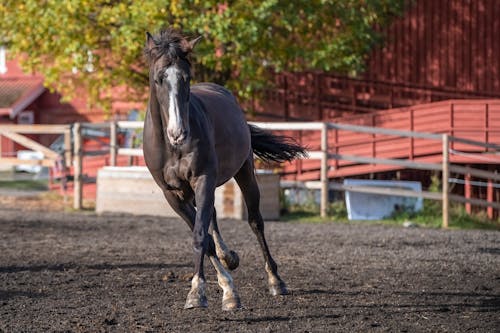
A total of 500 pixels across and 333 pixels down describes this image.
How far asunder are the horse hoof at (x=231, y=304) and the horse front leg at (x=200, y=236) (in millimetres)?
180

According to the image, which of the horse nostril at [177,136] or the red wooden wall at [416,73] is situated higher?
the red wooden wall at [416,73]

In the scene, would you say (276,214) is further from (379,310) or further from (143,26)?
(379,310)

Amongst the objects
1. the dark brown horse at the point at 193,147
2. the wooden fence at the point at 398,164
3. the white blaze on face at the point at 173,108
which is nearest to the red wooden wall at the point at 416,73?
the wooden fence at the point at 398,164

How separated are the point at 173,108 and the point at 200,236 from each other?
0.98m

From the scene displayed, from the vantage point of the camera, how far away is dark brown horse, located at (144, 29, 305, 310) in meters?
6.83

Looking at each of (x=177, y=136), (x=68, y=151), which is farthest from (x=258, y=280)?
(x=68, y=151)

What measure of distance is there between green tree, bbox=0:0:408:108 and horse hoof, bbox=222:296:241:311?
10.4 metres

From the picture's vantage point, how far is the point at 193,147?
7.21 metres

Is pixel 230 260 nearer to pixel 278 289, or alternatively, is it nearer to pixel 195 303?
pixel 278 289

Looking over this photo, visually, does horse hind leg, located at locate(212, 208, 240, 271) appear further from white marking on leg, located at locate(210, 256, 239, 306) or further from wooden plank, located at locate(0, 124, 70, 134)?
wooden plank, located at locate(0, 124, 70, 134)

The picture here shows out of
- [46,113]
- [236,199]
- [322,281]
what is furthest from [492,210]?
[46,113]

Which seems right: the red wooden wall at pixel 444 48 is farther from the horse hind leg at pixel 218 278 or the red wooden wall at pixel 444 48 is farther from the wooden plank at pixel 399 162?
the horse hind leg at pixel 218 278

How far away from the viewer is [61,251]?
1100 cm

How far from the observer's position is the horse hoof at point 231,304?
6.93m
